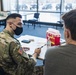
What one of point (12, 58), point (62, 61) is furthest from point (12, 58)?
point (62, 61)

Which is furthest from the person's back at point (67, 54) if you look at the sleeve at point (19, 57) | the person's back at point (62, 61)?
the sleeve at point (19, 57)

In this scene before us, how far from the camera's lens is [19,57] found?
163 cm

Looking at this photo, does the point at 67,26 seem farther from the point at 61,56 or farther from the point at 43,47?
the point at 43,47

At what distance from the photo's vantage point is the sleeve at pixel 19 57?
159 cm

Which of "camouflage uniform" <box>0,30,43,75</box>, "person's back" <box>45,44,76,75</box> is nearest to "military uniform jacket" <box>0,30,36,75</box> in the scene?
"camouflage uniform" <box>0,30,43,75</box>

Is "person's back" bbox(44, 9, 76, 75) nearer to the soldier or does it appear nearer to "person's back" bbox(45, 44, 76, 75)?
"person's back" bbox(45, 44, 76, 75)

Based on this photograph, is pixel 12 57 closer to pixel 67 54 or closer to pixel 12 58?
pixel 12 58

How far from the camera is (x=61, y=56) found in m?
0.93

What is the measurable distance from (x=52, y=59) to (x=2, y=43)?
0.78 metres

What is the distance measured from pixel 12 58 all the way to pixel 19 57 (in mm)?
70

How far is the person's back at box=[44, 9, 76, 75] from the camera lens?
89 cm

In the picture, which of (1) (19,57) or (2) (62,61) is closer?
(2) (62,61)

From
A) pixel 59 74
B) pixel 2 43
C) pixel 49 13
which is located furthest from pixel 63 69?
pixel 49 13

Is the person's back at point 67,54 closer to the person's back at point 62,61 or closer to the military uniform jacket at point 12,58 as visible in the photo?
the person's back at point 62,61
